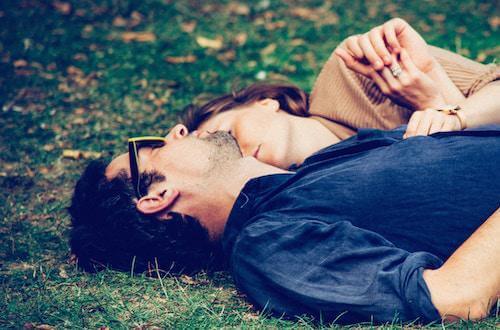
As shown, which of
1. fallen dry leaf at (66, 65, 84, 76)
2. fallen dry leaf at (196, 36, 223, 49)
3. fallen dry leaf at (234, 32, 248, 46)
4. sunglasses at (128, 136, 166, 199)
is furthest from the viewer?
fallen dry leaf at (234, 32, 248, 46)

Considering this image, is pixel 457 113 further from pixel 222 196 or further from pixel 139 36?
pixel 139 36

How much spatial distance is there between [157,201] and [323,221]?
2.97 feet

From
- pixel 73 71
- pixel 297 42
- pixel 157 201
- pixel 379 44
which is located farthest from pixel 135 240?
pixel 297 42

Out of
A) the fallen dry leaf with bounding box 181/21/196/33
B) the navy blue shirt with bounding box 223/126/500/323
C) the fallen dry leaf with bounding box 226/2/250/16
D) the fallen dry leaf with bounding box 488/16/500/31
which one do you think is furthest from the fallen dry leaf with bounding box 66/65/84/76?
the fallen dry leaf with bounding box 488/16/500/31

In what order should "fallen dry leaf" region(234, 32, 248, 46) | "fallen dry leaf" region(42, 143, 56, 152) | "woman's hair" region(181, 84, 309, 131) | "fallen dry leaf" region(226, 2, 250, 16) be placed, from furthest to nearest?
"fallen dry leaf" region(226, 2, 250, 16)
"fallen dry leaf" region(234, 32, 248, 46)
"fallen dry leaf" region(42, 143, 56, 152)
"woman's hair" region(181, 84, 309, 131)

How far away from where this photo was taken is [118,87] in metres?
5.84

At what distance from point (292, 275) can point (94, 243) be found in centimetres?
117

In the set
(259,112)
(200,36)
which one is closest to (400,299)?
(259,112)

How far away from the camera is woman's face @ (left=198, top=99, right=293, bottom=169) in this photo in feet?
12.4

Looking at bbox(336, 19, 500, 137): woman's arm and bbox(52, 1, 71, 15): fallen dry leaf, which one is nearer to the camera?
bbox(336, 19, 500, 137): woman's arm

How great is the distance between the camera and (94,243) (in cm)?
333

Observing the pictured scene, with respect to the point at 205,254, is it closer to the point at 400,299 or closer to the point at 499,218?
the point at 400,299

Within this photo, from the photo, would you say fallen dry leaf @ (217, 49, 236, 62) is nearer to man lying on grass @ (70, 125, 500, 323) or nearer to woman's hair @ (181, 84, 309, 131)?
woman's hair @ (181, 84, 309, 131)

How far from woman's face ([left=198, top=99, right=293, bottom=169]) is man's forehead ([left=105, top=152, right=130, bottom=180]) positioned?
0.45 m
